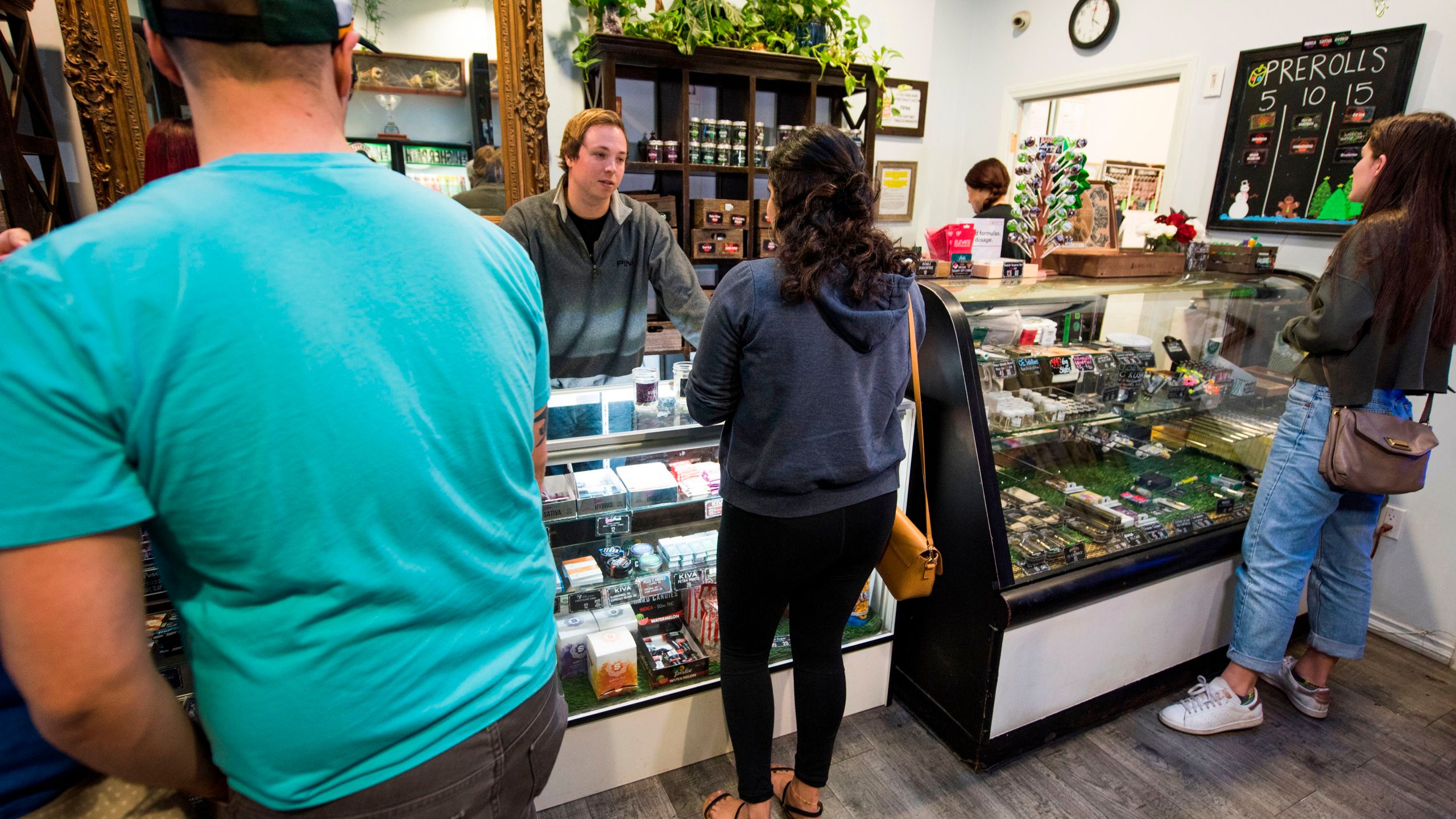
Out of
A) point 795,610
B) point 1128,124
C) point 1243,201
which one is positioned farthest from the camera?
point 1128,124

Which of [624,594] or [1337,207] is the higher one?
[1337,207]

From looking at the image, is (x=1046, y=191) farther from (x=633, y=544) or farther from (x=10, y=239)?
(x=10, y=239)

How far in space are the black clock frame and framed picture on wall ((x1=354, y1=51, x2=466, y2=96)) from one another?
351cm

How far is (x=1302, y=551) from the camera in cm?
236

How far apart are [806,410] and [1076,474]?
172cm

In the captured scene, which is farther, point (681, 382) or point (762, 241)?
point (762, 241)

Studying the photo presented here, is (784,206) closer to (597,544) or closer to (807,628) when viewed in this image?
(807,628)

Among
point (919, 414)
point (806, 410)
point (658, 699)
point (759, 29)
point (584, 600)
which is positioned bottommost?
point (658, 699)

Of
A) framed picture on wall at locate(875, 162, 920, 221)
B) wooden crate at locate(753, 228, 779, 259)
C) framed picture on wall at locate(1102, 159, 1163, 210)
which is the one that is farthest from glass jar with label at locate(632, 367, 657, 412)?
framed picture on wall at locate(1102, 159, 1163, 210)

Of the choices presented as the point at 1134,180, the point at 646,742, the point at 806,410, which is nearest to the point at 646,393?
the point at 806,410

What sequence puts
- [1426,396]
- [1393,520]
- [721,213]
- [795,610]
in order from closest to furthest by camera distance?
[795,610] → [1426,396] → [1393,520] → [721,213]

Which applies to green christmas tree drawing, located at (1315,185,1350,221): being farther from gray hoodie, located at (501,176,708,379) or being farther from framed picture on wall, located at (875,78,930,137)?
gray hoodie, located at (501,176,708,379)

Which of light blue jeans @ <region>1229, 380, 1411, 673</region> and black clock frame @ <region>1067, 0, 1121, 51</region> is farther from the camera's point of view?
black clock frame @ <region>1067, 0, 1121, 51</region>

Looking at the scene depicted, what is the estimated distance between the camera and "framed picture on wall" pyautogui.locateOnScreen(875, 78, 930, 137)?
15.7 ft
